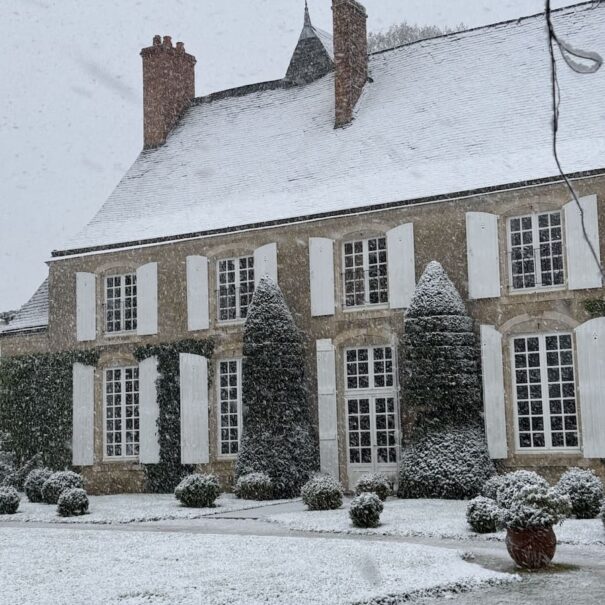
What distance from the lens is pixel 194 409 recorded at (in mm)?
19938

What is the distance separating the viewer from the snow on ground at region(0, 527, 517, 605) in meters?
7.97

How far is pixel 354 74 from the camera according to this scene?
20.9 metres

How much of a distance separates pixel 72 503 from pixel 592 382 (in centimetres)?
863

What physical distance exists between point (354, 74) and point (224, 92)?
4658 millimetres

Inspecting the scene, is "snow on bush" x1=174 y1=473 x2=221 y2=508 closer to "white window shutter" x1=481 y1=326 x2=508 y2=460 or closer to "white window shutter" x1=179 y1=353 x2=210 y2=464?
"white window shutter" x1=179 y1=353 x2=210 y2=464

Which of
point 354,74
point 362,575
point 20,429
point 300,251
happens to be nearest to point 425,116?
point 354,74

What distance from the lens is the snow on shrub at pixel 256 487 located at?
17.4 metres

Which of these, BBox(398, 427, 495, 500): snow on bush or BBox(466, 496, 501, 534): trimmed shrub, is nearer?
BBox(466, 496, 501, 534): trimmed shrub

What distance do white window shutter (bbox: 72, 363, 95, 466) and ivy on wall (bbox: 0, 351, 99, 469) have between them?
186mm

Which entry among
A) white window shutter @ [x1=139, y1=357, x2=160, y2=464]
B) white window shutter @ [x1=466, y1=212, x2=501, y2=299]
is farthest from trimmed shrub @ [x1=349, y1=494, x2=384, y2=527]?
white window shutter @ [x1=139, y1=357, x2=160, y2=464]

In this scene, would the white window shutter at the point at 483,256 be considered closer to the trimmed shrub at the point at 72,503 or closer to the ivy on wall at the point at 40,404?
the trimmed shrub at the point at 72,503

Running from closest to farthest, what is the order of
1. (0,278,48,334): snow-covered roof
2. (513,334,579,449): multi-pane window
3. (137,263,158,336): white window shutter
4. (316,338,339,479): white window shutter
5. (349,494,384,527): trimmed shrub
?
(349,494,384,527): trimmed shrub < (513,334,579,449): multi-pane window < (316,338,339,479): white window shutter < (137,263,158,336): white window shutter < (0,278,48,334): snow-covered roof

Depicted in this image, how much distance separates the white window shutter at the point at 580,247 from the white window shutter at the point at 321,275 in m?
4.62

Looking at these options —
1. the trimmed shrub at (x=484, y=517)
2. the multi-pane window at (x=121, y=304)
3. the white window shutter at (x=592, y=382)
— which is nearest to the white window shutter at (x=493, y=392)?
the white window shutter at (x=592, y=382)
